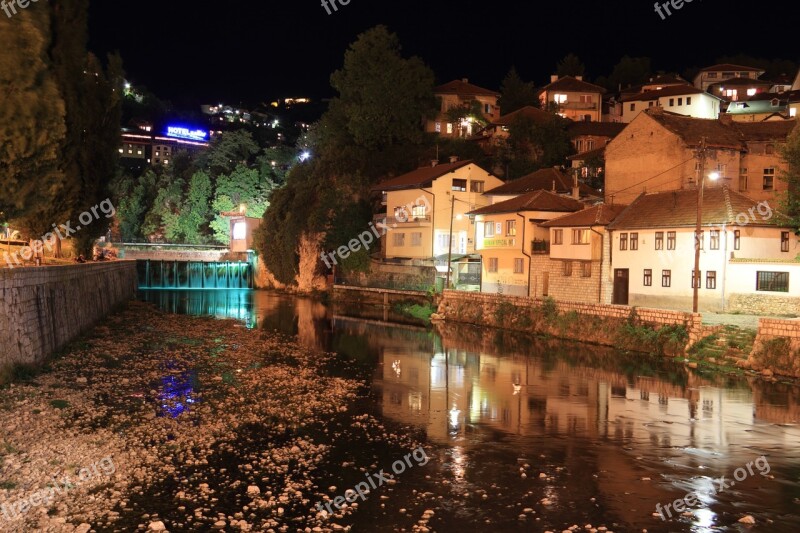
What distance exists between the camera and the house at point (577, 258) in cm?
3994

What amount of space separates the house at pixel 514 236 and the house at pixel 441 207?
305 inches

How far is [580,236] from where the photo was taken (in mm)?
40844

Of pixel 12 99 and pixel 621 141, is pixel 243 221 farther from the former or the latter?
pixel 12 99

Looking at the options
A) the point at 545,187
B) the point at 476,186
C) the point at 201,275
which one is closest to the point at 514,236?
the point at 545,187

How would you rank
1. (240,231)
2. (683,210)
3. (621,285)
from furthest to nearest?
(240,231)
(621,285)
(683,210)

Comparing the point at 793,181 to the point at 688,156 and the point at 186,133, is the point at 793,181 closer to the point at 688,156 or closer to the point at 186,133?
the point at 688,156

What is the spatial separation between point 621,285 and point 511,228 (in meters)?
9.92

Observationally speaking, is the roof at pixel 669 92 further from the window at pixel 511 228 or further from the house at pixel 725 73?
the window at pixel 511 228

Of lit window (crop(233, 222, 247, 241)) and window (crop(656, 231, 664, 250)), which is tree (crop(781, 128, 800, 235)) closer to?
window (crop(656, 231, 664, 250))

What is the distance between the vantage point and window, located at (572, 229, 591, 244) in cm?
4041

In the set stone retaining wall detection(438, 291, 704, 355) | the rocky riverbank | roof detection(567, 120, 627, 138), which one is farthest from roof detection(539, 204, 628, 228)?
roof detection(567, 120, 627, 138)

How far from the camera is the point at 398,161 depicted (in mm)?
71062

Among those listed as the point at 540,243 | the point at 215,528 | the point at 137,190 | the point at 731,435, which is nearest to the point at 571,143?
the point at 540,243

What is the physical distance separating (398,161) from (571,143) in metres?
18.5
